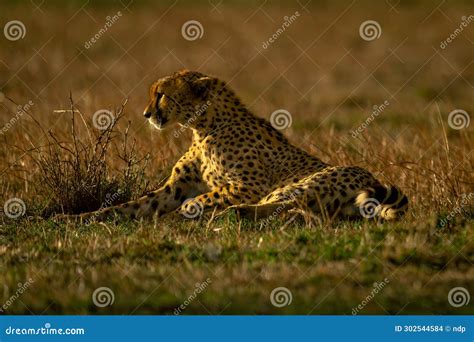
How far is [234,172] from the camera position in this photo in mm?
6438

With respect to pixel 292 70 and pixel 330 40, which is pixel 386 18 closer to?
pixel 330 40

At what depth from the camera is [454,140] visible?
902 centimetres

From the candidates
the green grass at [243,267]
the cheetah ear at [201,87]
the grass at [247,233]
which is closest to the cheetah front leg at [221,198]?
the grass at [247,233]

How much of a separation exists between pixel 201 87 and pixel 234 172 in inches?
25.4

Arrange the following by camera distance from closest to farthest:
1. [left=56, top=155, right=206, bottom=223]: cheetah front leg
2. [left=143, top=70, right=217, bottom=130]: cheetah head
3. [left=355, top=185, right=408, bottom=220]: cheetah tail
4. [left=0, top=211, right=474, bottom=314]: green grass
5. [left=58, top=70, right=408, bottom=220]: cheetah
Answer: [left=0, top=211, right=474, bottom=314]: green grass → [left=355, top=185, right=408, bottom=220]: cheetah tail → [left=58, top=70, right=408, bottom=220]: cheetah → [left=56, top=155, right=206, bottom=223]: cheetah front leg → [left=143, top=70, right=217, bottom=130]: cheetah head

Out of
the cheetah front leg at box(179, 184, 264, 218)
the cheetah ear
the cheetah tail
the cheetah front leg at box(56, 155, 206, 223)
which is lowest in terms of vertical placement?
the cheetah front leg at box(56, 155, 206, 223)

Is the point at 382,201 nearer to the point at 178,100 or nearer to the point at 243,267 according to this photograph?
the point at 243,267

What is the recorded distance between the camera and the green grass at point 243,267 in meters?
4.63

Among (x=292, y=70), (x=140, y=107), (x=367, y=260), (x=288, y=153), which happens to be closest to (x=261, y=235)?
(x=367, y=260)

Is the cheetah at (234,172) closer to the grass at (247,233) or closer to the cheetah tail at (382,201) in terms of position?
the cheetah tail at (382,201)

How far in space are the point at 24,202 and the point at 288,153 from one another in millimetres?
1644

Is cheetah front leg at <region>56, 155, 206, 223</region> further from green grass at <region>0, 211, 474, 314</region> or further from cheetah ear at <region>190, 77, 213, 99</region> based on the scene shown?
green grass at <region>0, 211, 474, 314</region>

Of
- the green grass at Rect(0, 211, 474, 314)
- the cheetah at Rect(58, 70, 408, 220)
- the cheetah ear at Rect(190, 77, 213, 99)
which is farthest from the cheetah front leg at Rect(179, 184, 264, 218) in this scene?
the cheetah ear at Rect(190, 77, 213, 99)

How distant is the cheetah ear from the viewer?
6734 mm
